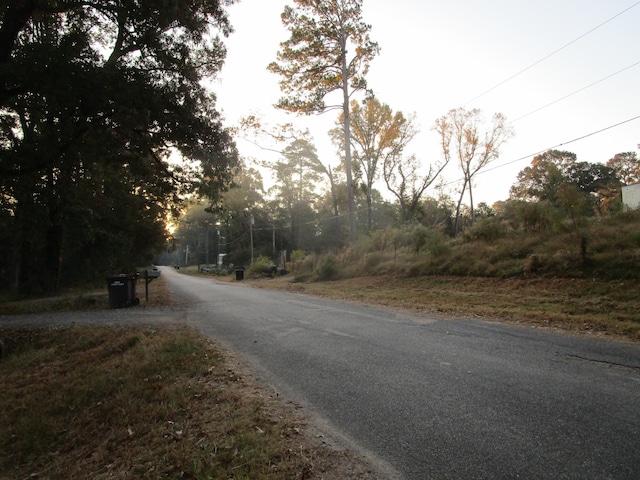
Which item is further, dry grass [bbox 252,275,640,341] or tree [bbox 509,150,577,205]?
tree [bbox 509,150,577,205]

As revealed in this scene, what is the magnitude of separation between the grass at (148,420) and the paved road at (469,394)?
0.54 meters

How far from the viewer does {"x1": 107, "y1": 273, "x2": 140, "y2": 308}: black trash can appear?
12289 millimetres

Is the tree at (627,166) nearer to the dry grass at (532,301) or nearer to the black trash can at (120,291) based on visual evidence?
the dry grass at (532,301)

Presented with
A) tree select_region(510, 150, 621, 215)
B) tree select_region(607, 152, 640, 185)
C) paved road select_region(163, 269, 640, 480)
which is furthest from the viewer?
tree select_region(607, 152, 640, 185)

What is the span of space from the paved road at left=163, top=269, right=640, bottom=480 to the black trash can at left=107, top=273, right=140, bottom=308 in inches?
289

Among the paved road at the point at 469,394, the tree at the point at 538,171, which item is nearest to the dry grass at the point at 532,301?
the paved road at the point at 469,394

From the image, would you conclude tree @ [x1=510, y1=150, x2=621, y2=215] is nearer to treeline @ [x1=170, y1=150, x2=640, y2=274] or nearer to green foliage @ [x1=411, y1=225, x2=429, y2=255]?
treeline @ [x1=170, y1=150, x2=640, y2=274]

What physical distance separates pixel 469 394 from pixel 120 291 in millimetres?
12259

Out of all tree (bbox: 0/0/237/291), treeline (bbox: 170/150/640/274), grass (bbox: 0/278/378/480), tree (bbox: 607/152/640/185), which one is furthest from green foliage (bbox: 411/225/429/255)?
tree (bbox: 607/152/640/185)

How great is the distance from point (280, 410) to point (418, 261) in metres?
13.5

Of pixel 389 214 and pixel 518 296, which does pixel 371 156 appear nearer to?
pixel 389 214

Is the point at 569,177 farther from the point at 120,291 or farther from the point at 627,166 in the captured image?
the point at 120,291

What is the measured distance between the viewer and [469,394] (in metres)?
3.67

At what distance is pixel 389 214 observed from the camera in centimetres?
4706
